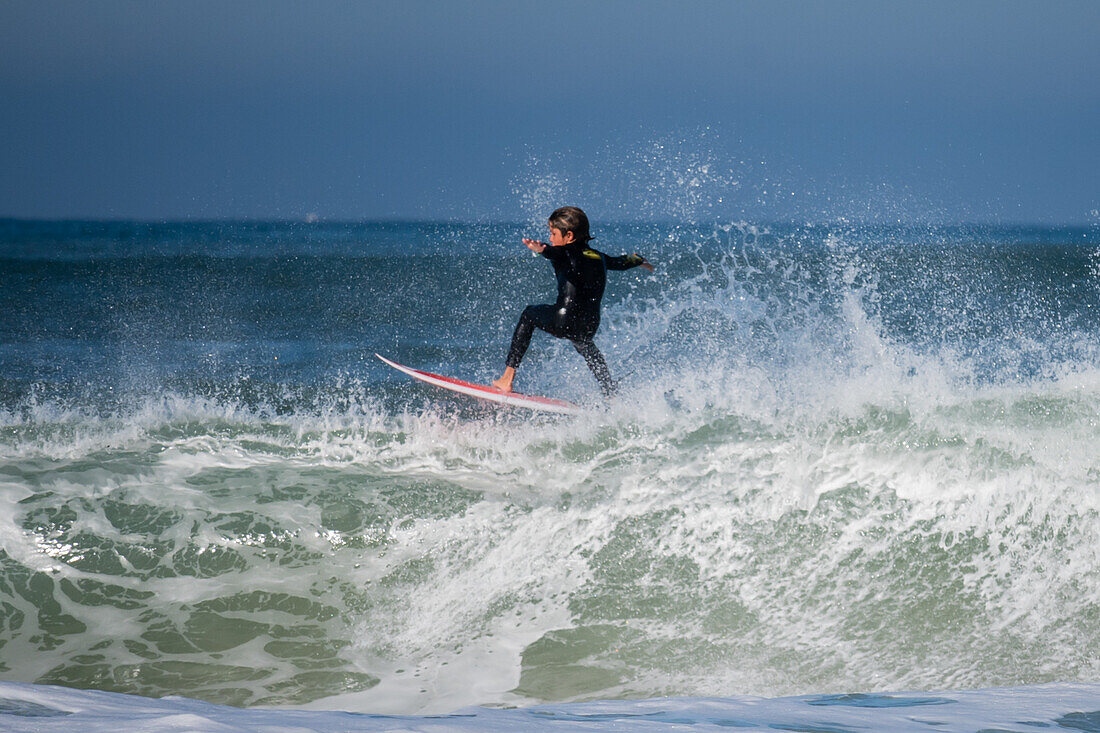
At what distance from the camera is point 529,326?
717 centimetres

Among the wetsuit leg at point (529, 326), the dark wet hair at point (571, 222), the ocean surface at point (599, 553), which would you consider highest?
the dark wet hair at point (571, 222)

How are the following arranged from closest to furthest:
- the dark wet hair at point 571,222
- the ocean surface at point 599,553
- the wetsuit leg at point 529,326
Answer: the ocean surface at point 599,553
the dark wet hair at point 571,222
the wetsuit leg at point 529,326

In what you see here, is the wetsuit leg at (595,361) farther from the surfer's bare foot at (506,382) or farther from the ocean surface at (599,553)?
the surfer's bare foot at (506,382)

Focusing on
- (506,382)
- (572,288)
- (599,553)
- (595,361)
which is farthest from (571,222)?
(599,553)

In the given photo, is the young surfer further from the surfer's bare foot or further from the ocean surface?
the ocean surface

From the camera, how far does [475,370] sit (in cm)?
1229

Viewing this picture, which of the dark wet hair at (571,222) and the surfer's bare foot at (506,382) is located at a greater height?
the dark wet hair at (571,222)

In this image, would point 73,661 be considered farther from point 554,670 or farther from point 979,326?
point 979,326

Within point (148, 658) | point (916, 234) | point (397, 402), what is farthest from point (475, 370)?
point (916, 234)

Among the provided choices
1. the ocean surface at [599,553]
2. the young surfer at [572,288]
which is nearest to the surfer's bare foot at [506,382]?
the young surfer at [572,288]

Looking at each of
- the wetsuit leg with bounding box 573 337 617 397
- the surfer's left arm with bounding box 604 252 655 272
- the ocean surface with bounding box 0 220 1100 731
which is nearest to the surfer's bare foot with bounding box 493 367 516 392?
the ocean surface with bounding box 0 220 1100 731

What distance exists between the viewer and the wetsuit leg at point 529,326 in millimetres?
7078

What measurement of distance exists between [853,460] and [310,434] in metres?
4.14

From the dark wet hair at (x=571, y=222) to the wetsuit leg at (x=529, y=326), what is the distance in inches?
22.9
